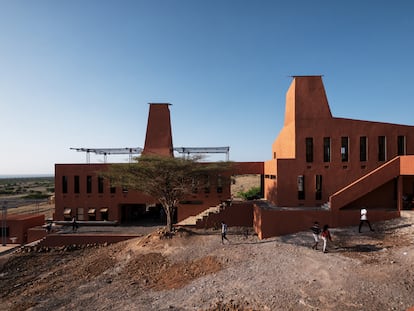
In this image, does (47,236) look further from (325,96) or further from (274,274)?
(325,96)

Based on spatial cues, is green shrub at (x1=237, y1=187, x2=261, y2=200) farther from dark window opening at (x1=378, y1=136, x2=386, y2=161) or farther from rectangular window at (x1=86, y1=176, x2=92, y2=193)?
rectangular window at (x1=86, y1=176, x2=92, y2=193)

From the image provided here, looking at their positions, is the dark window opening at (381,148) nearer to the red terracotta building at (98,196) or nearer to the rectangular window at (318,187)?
the rectangular window at (318,187)

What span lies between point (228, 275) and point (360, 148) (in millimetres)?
15136

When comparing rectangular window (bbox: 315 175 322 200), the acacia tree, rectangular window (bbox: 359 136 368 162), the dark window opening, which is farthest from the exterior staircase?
the dark window opening

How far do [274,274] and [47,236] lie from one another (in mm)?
19140

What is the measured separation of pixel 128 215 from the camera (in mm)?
28734

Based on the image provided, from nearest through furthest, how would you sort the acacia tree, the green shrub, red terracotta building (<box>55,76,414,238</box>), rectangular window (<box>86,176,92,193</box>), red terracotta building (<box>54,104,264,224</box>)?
red terracotta building (<box>55,76,414,238</box>), the acacia tree, red terracotta building (<box>54,104,264,224</box>), rectangular window (<box>86,176,92,193</box>), the green shrub

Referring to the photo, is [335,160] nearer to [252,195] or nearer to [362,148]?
[362,148]

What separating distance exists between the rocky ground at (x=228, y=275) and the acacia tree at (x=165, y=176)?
116 inches

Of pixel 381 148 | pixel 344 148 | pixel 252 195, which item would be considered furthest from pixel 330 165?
pixel 252 195

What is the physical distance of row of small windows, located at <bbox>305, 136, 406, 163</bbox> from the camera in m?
20.3

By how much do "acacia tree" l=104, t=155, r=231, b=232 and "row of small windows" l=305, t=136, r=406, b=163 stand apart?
7.71 metres

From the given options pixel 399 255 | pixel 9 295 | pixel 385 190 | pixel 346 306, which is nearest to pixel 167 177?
pixel 9 295

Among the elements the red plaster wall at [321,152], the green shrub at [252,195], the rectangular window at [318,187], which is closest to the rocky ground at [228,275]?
the rectangular window at [318,187]
